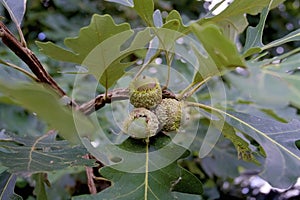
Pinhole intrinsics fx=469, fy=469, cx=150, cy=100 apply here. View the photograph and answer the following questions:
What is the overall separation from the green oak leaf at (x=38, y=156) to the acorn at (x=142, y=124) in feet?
0.31

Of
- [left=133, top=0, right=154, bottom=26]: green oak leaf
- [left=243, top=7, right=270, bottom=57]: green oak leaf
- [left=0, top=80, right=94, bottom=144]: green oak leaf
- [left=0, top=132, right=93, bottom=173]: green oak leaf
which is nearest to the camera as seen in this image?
[left=0, top=80, right=94, bottom=144]: green oak leaf

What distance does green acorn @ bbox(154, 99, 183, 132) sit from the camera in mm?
841

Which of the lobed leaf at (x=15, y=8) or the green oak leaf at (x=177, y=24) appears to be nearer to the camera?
the green oak leaf at (x=177, y=24)

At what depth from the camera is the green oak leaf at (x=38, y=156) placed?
75 centimetres

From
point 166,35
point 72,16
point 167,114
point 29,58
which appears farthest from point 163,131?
point 72,16

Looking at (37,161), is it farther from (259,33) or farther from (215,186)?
(215,186)

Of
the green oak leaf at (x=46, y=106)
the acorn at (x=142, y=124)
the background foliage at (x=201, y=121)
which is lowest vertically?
the background foliage at (x=201, y=121)

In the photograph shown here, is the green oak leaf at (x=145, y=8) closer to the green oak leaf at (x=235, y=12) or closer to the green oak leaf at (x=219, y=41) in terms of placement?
the green oak leaf at (x=235, y=12)

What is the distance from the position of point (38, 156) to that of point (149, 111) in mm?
209

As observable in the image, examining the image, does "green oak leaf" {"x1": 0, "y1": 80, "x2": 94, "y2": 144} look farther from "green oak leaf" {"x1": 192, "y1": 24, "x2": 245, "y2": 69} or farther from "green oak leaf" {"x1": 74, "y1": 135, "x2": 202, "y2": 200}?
"green oak leaf" {"x1": 74, "y1": 135, "x2": 202, "y2": 200}

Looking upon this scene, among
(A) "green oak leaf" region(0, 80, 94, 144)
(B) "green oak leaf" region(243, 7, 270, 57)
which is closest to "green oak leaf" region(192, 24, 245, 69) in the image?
(A) "green oak leaf" region(0, 80, 94, 144)

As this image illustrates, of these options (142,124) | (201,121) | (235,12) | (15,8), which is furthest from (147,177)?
(201,121)

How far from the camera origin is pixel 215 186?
1780mm

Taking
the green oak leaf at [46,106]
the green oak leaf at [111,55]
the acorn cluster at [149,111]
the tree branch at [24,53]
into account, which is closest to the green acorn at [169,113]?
the acorn cluster at [149,111]
